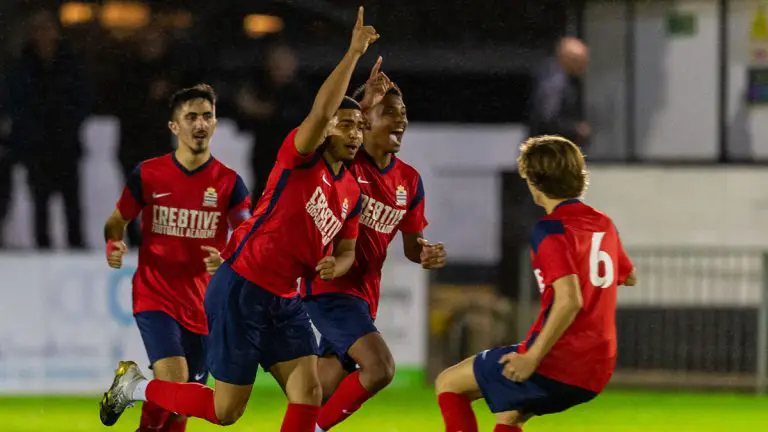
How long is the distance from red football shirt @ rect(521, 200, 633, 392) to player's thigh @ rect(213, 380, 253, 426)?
1436mm

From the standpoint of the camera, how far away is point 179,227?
8430mm

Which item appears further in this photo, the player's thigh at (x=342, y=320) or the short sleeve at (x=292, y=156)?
the player's thigh at (x=342, y=320)

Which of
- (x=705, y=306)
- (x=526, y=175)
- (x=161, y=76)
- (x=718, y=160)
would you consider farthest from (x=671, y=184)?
(x=526, y=175)

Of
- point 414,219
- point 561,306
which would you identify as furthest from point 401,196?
point 561,306

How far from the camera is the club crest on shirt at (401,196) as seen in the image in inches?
324

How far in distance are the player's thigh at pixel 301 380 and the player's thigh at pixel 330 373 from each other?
1028 millimetres

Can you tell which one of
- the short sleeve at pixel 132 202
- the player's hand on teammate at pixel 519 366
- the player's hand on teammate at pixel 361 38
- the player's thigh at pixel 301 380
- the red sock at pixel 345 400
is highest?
the player's hand on teammate at pixel 361 38

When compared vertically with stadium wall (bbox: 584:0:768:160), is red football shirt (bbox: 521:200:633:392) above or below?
below

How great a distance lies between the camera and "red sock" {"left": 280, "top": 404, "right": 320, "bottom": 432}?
719 cm

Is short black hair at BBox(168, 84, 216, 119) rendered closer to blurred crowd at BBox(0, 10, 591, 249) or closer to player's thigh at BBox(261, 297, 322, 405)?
player's thigh at BBox(261, 297, 322, 405)

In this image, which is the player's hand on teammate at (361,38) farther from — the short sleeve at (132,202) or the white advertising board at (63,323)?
the white advertising board at (63,323)

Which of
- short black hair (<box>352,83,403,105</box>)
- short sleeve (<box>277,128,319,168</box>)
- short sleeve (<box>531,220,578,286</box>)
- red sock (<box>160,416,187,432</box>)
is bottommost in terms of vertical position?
red sock (<box>160,416,187,432</box>)

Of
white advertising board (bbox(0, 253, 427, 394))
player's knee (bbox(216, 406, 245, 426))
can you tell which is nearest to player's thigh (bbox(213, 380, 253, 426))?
player's knee (bbox(216, 406, 245, 426))

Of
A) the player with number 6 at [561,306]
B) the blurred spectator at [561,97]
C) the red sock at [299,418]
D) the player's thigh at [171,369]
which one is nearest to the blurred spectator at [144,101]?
the blurred spectator at [561,97]
